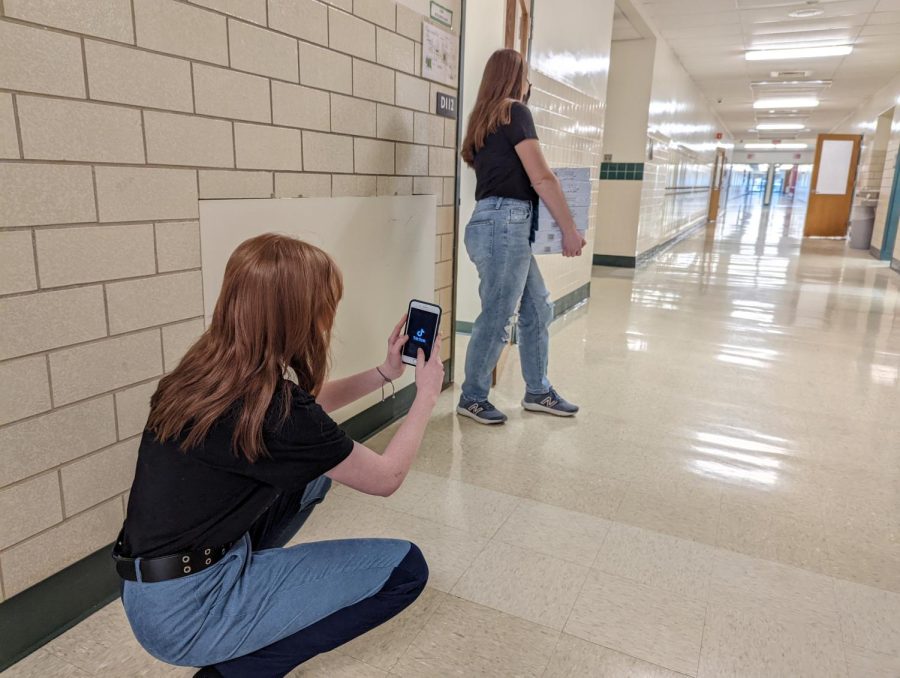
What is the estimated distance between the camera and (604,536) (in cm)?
197

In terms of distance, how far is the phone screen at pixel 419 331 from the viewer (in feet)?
4.77

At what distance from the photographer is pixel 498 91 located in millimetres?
2572

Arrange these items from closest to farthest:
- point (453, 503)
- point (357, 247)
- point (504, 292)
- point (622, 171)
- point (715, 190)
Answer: point (453, 503)
point (357, 247)
point (504, 292)
point (622, 171)
point (715, 190)

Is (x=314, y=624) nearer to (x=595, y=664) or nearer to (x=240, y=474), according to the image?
(x=240, y=474)

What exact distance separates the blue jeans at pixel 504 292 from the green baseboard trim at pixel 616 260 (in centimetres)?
581

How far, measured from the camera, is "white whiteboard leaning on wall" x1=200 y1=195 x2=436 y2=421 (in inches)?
A: 71.5

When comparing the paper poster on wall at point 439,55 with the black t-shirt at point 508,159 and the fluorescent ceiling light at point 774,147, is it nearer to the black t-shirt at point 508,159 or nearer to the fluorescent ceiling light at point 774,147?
the black t-shirt at point 508,159

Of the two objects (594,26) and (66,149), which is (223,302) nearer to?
(66,149)

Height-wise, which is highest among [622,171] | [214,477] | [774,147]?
[774,147]

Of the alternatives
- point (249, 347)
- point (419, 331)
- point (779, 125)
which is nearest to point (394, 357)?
point (419, 331)

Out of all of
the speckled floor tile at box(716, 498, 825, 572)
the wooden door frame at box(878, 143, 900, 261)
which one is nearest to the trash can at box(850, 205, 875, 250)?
the wooden door frame at box(878, 143, 900, 261)

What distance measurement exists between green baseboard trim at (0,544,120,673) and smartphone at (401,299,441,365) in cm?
93

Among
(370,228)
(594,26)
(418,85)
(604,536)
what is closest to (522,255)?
(370,228)

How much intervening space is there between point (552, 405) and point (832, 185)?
547 inches
